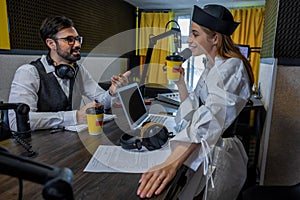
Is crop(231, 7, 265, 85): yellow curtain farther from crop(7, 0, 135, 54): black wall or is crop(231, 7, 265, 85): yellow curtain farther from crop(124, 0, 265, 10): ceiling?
crop(7, 0, 135, 54): black wall

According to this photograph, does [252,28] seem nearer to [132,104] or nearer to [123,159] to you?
[132,104]

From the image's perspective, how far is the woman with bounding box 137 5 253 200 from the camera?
0.86 m

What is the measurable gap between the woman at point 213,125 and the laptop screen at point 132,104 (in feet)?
0.80

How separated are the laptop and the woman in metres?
0.11

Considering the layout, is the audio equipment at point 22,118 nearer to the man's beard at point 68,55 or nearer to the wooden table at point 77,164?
the wooden table at point 77,164

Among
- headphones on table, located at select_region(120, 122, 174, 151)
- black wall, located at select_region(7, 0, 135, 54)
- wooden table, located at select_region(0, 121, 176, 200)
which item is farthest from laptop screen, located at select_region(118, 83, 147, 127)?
black wall, located at select_region(7, 0, 135, 54)

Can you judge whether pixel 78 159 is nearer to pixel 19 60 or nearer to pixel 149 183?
pixel 149 183

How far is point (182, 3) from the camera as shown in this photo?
4.61m

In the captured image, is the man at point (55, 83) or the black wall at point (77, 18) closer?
the man at point (55, 83)

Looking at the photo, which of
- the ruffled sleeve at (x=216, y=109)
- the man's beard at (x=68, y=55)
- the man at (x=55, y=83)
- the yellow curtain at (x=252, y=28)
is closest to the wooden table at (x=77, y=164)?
the man at (x=55, y=83)

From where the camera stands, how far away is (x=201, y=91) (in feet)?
4.14

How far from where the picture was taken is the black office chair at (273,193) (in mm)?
1156

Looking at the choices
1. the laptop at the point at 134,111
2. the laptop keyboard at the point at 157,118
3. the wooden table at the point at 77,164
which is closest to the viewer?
the wooden table at the point at 77,164

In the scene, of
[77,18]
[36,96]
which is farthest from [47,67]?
[77,18]
